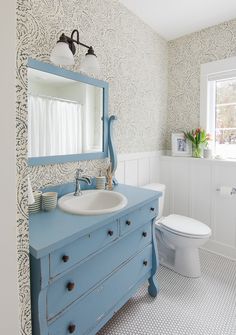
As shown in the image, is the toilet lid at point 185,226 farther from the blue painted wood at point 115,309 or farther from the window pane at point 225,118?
the window pane at point 225,118

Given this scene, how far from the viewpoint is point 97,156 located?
1.79 meters

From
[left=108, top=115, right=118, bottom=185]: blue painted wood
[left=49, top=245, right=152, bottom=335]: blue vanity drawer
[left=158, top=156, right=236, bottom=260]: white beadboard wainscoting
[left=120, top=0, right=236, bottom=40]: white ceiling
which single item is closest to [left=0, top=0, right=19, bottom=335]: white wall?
[left=49, top=245, right=152, bottom=335]: blue vanity drawer

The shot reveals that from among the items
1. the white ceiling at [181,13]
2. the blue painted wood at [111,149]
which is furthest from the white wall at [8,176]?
the white ceiling at [181,13]

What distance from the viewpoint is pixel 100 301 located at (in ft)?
3.94

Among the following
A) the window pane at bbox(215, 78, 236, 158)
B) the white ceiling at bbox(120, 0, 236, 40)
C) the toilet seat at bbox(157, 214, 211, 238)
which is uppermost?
the white ceiling at bbox(120, 0, 236, 40)

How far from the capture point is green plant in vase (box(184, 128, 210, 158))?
7.93 ft

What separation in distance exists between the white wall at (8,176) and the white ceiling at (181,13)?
174 cm

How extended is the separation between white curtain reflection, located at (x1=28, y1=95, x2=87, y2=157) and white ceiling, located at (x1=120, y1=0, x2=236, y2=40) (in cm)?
123

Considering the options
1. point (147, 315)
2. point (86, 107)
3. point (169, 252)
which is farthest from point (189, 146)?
point (147, 315)

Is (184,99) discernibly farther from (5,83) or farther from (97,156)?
(5,83)

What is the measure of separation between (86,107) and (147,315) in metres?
1.59

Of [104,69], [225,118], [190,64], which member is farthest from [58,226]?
[190,64]

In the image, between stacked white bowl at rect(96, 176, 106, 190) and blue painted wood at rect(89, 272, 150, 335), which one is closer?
blue painted wood at rect(89, 272, 150, 335)

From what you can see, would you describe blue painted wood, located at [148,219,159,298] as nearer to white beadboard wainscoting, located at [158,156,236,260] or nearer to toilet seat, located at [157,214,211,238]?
toilet seat, located at [157,214,211,238]
